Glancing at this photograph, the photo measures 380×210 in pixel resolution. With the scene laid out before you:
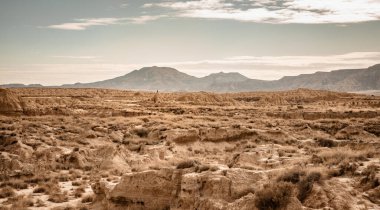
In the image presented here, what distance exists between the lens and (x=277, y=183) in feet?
30.2

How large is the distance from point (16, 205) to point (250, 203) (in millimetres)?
8670

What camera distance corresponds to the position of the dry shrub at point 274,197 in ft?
28.5

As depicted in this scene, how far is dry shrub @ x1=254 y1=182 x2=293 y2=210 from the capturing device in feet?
28.5

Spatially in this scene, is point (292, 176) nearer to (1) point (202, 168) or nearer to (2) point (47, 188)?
(1) point (202, 168)

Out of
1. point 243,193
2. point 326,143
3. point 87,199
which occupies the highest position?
point 243,193

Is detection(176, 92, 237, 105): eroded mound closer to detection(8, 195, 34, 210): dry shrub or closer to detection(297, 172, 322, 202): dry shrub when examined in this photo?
detection(8, 195, 34, 210): dry shrub

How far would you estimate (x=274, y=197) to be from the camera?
8.68 m

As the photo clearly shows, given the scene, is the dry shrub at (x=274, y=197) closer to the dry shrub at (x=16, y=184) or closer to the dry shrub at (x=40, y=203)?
the dry shrub at (x=40, y=203)

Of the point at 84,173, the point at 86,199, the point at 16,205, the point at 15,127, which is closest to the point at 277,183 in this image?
the point at 86,199

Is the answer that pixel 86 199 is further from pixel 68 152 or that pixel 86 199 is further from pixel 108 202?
pixel 68 152

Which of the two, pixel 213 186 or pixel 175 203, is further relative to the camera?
pixel 175 203

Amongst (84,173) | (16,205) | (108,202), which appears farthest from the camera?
(84,173)

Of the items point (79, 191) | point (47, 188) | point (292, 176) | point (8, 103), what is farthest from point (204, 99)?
point (292, 176)

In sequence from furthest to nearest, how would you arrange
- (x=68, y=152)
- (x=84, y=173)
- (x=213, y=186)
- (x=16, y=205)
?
1. (x=68, y=152)
2. (x=84, y=173)
3. (x=16, y=205)
4. (x=213, y=186)
